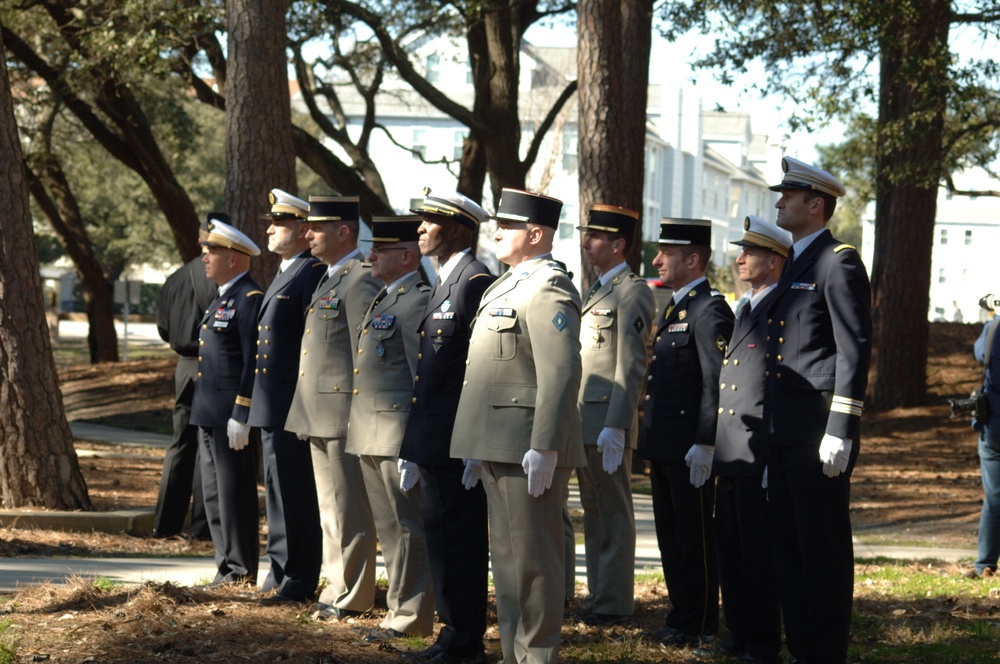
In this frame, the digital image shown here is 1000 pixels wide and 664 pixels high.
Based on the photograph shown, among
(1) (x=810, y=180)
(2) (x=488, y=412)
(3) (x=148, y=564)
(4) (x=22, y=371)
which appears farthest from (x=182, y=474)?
(1) (x=810, y=180)

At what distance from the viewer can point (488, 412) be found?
235 inches

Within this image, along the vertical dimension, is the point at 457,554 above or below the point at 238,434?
below

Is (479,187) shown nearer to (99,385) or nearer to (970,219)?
(99,385)

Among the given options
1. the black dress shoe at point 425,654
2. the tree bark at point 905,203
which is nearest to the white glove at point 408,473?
the black dress shoe at point 425,654

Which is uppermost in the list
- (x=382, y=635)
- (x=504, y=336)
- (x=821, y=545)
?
(x=504, y=336)

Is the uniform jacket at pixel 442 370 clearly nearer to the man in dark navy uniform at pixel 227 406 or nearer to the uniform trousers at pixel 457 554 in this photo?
the uniform trousers at pixel 457 554

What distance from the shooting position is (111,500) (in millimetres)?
12281

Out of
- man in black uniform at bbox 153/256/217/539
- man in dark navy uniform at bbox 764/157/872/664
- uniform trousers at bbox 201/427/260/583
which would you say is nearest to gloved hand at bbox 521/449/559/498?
man in dark navy uniform at bbox 764/157/872/664

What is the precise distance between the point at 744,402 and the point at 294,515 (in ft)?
9.06

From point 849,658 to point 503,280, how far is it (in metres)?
2.69

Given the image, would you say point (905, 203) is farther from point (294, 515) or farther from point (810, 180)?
point (810, 180)

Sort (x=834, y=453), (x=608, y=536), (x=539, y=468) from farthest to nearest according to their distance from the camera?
(x=608, y=536) < (x=539, y=468) < (x=834, y=453)

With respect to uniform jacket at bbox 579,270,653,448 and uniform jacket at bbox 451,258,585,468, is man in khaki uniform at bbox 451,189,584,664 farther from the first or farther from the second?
uniform jacket at bbox 579,270,653,448

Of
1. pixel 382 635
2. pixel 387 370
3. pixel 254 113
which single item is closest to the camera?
pixel 382 635
